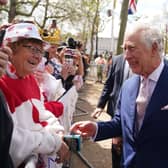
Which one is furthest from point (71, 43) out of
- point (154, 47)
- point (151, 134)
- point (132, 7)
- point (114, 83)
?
point (132, 7)

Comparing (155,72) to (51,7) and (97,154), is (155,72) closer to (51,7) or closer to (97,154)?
(97,154)

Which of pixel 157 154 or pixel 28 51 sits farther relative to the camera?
pixel 157 154

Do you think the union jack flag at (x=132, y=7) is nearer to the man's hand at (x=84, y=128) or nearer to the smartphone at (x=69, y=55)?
the smartphone at (x=69, y=55)

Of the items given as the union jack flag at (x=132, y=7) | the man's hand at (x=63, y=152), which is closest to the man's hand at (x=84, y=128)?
the man's hand at (x=63, y=152)

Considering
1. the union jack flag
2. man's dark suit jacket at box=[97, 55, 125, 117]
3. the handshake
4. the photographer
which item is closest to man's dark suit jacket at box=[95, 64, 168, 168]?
the handshake

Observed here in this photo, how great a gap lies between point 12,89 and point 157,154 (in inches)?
45.0

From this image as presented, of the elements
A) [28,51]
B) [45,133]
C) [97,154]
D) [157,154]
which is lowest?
Answer: [97,154]

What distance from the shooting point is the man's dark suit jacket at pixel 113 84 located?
505 cm

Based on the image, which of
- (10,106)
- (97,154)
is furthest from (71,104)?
(97,154)

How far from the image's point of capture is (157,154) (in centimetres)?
279

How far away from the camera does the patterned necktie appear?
2.90 meters

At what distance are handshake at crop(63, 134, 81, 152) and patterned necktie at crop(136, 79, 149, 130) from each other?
1.77ft

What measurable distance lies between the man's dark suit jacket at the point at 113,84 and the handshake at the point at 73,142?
2485mm

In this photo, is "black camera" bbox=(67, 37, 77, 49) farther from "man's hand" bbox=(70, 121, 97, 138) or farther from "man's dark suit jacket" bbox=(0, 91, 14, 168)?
"man's dark suit jacket" bbox=(0, 91, 14, 168)
